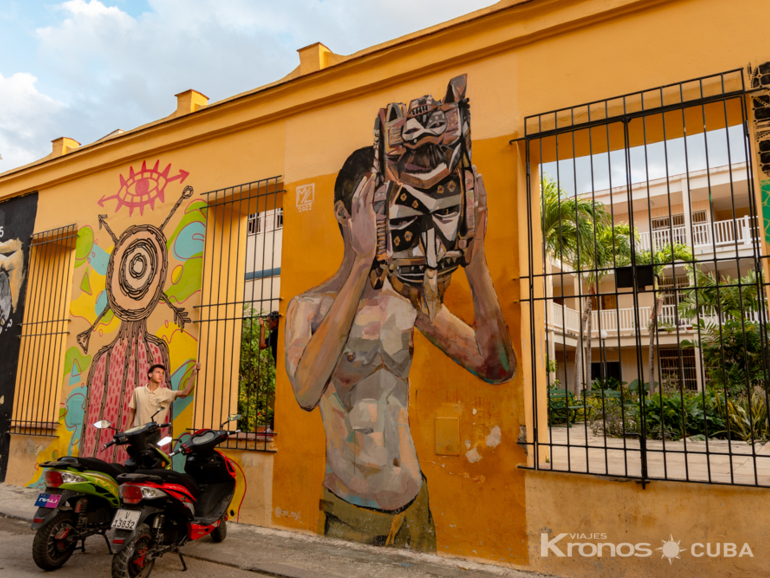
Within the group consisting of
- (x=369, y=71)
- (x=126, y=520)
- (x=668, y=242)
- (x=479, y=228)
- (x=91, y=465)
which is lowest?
(x=126, y=520)

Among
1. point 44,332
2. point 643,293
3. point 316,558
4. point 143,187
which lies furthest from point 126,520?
point 643,293

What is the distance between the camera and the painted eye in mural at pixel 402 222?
5.62 m

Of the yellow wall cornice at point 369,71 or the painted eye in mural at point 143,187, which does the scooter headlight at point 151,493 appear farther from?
the painted eye in mural at point 143,187

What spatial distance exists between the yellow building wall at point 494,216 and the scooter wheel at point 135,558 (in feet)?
6.00

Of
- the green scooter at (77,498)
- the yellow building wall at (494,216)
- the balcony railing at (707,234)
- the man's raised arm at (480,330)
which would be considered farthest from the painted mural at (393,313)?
the balcony railing at (707,234)

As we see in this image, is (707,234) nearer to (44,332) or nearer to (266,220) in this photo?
(266,220)

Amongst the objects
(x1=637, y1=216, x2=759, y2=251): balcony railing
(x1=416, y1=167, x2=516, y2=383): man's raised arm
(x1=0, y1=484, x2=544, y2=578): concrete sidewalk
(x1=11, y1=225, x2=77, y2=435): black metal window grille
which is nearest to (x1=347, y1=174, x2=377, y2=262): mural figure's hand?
(x1=416, y1=167, x2=516, y2=383): man's raised arm

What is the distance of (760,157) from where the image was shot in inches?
170

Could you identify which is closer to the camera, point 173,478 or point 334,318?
point 173,478

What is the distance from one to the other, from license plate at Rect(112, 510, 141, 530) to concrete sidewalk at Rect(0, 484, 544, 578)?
0.99m

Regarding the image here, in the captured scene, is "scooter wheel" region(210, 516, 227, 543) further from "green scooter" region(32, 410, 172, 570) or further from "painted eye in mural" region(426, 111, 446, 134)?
"painted eye in mural" region(426, 111, 446, 134)

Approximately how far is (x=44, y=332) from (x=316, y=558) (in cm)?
639

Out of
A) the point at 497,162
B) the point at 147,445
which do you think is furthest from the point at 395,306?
the point at 147,445

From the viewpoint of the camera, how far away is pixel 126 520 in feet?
13.8
